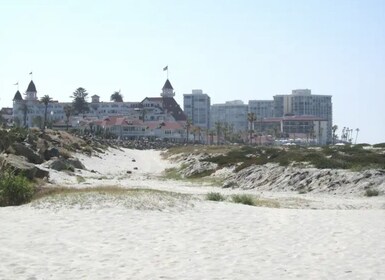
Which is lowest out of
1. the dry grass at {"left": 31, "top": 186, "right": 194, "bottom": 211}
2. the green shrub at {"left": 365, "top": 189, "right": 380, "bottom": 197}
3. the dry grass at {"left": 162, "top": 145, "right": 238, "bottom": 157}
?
the green shrub at {"left": 365, "top": 189, "right": 380, "bottom": 197}

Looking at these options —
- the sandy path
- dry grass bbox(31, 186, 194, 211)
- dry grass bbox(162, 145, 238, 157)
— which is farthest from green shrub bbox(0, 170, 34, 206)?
dry grass bbox(162, 145, 238, 157)

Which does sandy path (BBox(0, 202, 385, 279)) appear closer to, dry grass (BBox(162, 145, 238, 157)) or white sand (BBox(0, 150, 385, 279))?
white sand (BBox(0, 150, 385, 279))

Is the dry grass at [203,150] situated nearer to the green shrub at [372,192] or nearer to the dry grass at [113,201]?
the green shrub at [372,192]

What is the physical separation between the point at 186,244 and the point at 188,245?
0.12m

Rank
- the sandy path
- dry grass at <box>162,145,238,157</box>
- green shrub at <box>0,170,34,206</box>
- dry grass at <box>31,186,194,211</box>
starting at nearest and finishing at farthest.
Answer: the sandy path < dry grass at <box>31,186,194,211</box> < green shrub at <box>0,170,34,206</box> < dry grass at <box>162,145,238,157</box>

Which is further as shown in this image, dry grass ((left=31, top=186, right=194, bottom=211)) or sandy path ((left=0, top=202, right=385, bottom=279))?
dry grass ((left=31, top=186, right=194, bottom=211))

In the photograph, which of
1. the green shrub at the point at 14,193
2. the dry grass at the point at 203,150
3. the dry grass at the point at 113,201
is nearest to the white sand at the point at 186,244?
the dry grass at the point at 113,201

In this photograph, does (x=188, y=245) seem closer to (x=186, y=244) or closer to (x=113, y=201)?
(x=186, y=244)

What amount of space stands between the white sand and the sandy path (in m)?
0.02

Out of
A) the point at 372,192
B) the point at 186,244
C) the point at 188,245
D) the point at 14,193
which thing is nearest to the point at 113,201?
the point at 14,193

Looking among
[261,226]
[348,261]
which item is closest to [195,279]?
[348,261]

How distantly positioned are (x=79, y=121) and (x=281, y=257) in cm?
17374

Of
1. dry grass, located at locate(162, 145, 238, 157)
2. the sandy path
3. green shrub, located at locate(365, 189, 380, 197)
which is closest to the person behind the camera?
the sandy path

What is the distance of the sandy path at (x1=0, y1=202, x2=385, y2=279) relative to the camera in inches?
407
